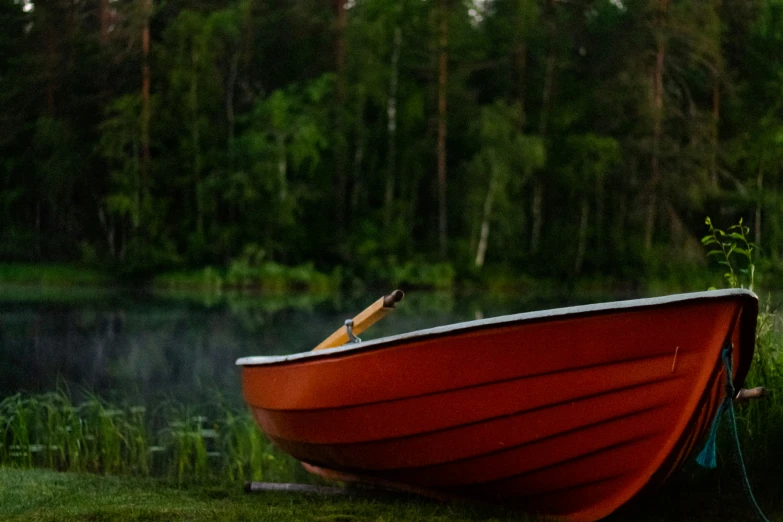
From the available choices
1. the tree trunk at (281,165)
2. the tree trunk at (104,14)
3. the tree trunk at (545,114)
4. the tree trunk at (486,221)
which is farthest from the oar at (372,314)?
the tree trunk at (104,14)

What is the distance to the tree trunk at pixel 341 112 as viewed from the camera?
25.6 m

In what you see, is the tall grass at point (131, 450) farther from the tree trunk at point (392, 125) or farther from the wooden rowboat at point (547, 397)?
the tree trunk at point (392, 125)

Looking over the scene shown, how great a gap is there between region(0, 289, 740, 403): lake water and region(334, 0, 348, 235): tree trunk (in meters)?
3.88

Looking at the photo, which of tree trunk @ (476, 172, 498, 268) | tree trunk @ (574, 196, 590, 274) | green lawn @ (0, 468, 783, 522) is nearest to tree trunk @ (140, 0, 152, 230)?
tree trunk @ (476, 172, 498, 268)

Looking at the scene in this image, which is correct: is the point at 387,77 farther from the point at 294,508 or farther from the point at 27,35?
the point at 294,508

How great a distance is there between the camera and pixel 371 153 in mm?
27078

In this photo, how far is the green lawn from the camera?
3680 mm

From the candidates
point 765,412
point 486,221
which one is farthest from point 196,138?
point 765,412

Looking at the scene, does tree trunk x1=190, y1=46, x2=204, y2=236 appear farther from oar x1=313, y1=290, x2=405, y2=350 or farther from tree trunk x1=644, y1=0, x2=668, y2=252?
oar x1=313, y1=290, x2=405, y2=350

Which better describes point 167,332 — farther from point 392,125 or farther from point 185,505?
point 392,125

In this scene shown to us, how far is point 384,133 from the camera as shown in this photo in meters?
27.1

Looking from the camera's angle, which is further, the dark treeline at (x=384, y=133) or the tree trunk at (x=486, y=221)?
the dark treeline at (x=384, y=133)

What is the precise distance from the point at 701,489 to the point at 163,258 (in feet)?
69.6

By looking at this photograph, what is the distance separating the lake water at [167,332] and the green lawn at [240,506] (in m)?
3.05
